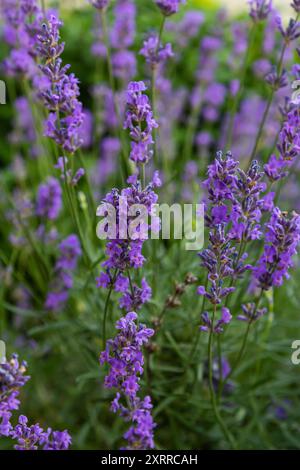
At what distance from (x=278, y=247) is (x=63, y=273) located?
3.63 ft

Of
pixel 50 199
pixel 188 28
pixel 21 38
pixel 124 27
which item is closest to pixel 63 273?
pixel 50 199

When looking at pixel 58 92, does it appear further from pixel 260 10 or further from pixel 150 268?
pixel 260 10

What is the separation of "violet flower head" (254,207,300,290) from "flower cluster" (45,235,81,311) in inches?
35.1

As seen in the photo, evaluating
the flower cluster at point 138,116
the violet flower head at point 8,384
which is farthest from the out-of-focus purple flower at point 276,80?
the violet flower head at point 8,384

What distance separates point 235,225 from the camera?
5.07 ft

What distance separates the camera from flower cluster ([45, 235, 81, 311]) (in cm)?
233

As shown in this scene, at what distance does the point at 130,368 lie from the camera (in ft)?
4.81

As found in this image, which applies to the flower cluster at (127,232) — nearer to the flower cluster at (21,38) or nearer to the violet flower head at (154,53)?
the violet flower head at (154,53)

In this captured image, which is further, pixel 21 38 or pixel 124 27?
pixel 124 27

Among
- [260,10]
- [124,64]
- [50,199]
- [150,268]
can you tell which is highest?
[124,64]

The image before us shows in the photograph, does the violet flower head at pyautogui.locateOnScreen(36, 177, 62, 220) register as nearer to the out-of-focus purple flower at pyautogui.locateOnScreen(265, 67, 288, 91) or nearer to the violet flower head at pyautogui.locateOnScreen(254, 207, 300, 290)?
the out-of-focus purple flower at pyautogui.locateOnScreen(265, 67, 288, 91)

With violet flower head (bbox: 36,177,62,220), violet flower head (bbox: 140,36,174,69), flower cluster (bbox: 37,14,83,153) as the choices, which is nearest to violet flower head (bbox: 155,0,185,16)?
violet flower head (bbox: 140,36,174,69)

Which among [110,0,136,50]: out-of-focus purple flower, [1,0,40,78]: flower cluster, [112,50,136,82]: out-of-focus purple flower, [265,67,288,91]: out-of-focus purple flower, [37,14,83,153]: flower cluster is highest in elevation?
[110,0,136,50]: out-of-focus purple flower

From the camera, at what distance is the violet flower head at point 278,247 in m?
1.49
